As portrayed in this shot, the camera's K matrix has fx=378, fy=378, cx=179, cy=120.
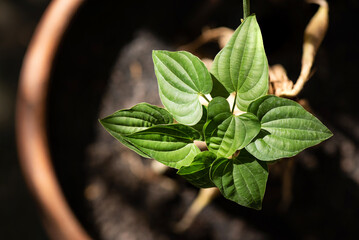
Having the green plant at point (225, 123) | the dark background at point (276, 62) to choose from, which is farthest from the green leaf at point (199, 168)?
the dark background at point (276, 62)

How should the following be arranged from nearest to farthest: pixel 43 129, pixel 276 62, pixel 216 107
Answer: pixel 216 107, pixel 276 62, pixel 43 129

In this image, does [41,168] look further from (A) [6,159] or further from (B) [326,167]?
(B) [326,167]

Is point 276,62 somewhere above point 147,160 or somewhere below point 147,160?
above

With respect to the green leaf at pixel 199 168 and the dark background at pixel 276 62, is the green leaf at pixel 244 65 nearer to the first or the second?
the green leaf at pixel 199 168

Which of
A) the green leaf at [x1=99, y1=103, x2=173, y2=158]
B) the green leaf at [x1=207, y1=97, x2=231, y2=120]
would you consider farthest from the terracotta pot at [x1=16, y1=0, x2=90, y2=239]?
the green leaf at [x1=207, y1=97, x2=231, y2=120]

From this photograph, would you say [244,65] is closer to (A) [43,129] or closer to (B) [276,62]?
(B) [276,62]

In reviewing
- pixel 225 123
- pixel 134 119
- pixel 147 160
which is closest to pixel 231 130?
pixel 225 123

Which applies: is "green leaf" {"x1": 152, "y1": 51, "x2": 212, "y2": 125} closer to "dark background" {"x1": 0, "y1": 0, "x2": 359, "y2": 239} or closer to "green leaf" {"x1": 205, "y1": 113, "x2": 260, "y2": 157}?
"green leaf" {"x1": 205, "y1": 113, "x2": 260, "y2": 157}
